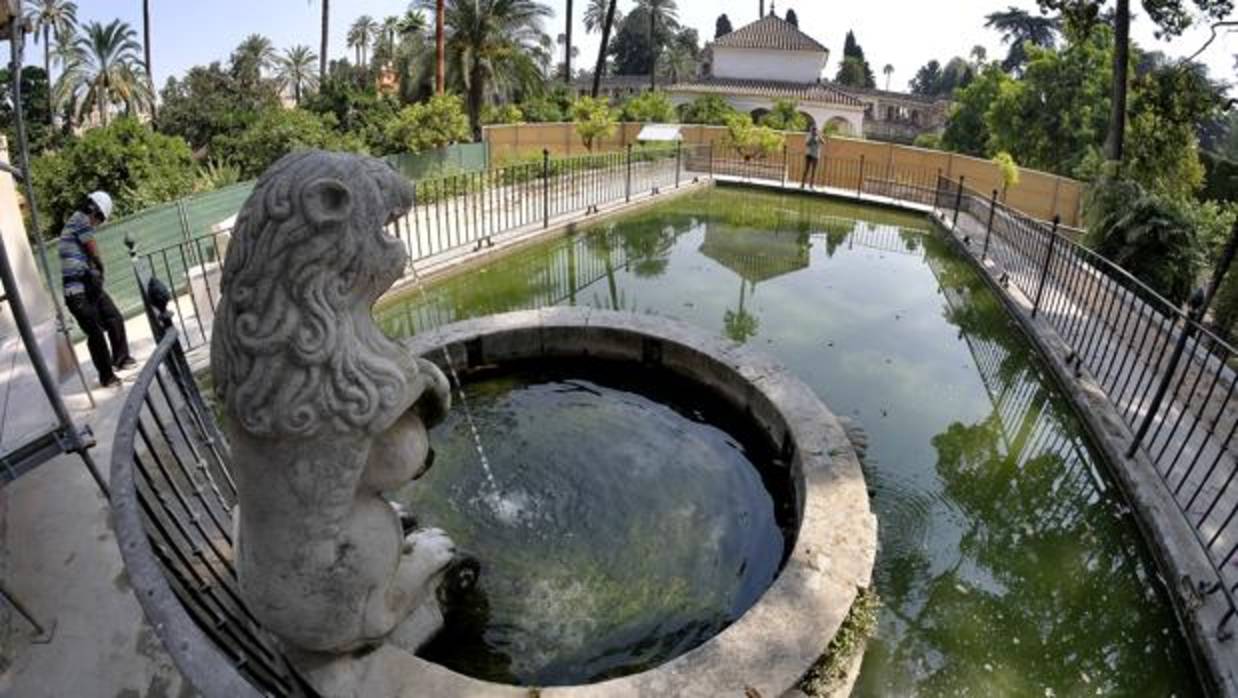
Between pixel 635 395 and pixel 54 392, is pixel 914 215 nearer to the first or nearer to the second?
pixel 635 395

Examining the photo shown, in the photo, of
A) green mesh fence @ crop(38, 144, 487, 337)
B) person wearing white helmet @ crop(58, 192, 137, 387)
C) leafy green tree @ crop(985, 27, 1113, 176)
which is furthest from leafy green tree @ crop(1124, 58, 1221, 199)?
person wearing white helmet @ crop(58, 192, 137, 387)

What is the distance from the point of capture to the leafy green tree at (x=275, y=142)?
591 inches

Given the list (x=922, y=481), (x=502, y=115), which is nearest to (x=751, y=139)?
(x=502, y=115)

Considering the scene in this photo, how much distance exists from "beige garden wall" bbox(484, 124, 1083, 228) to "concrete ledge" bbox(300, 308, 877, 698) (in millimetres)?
13188

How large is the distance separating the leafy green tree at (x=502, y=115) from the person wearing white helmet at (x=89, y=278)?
64.0 feet

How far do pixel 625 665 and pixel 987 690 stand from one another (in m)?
1.85

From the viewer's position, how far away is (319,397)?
226 centimetres

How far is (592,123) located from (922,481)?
17629 millimetres

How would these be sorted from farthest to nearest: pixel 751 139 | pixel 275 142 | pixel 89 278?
pixel 751 139
pixel 275 142
pixel 89 278

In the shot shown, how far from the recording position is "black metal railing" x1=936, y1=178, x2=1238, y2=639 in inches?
176

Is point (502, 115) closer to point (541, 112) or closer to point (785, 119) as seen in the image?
point (541, 112)

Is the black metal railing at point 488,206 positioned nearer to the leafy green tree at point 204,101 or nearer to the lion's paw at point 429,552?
the lion's paw at point 429,552

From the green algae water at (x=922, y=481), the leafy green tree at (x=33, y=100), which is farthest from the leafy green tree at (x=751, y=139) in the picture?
the leafy green tree at (x=33, y=100)

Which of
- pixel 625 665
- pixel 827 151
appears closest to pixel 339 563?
pixel 625 665
